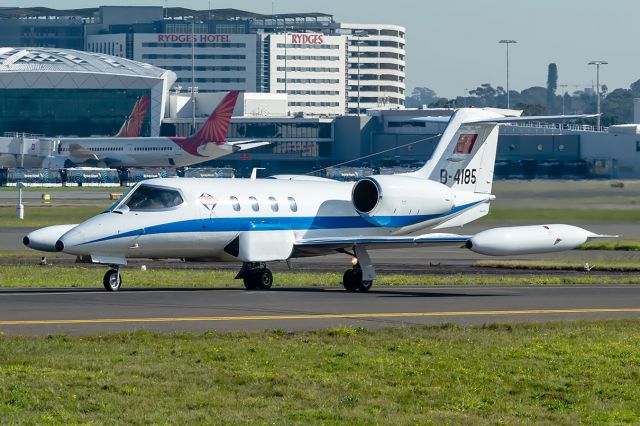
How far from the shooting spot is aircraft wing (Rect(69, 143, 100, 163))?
145 m

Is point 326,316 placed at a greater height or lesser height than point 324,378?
lesser

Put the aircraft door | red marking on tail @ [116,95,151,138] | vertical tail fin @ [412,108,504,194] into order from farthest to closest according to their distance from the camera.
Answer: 1. red marking on tail @ [116,95,151,138]
2. vertical tail fin @ [412,108,504,194]
3. the aircraft door

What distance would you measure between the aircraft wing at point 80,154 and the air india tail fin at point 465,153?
372ft

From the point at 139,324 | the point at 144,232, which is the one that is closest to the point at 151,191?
the point at 144,232

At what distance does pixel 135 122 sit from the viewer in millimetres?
164125

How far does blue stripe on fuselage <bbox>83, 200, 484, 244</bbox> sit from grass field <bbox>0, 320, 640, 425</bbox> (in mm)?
8462

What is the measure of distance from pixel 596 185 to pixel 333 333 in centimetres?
5016

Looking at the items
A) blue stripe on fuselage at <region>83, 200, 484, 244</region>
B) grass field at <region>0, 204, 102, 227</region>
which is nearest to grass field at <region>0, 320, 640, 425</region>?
blue stripe on fuselage at <region>83, 200, 484, 244</region>

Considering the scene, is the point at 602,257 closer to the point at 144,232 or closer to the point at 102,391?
the point at 144,232

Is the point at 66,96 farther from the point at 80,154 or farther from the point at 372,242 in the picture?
the point at 372,242

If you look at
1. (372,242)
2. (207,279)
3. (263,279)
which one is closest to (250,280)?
(263,279)

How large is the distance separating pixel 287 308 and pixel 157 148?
116651 millimetres

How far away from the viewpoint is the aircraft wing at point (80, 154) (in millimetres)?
144750

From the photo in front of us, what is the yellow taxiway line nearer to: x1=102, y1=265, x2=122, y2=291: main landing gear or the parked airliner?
x1=102, y1=265, x2=122, y2=291: main landing gear
